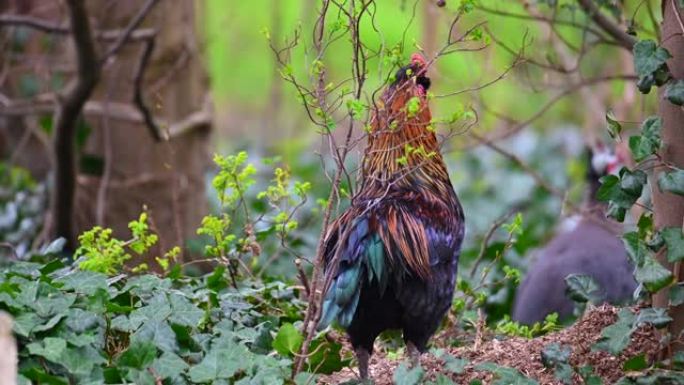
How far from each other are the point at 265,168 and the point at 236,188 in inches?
368

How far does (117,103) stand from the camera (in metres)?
8.86

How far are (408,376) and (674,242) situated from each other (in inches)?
41.5

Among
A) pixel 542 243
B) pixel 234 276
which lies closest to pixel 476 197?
pixel 542 243

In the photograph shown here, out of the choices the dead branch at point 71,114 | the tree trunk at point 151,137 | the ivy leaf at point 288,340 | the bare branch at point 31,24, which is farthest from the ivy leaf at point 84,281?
the tree trunk at point 151,137

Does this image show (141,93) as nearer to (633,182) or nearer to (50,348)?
(50,348)

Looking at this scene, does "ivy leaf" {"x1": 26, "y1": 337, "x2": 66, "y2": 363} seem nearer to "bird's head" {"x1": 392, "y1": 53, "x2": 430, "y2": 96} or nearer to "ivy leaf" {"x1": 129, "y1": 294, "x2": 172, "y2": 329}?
"ivy leaf" {"x1": 129, "y1": 294, "x2": 172, "y2": 329}

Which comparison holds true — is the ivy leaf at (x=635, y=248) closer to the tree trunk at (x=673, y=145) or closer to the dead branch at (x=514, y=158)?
the tree trunk at (x=673, y=145)

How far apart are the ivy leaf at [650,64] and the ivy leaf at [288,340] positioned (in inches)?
59.3

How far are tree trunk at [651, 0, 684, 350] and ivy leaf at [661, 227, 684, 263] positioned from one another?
0.16m

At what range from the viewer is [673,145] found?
454cm

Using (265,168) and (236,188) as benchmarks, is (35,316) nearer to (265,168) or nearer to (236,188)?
(236,188)

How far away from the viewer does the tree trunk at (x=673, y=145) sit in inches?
178

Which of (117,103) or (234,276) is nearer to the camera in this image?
(234,276)

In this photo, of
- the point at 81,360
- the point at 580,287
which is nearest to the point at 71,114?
the point at 81,360
